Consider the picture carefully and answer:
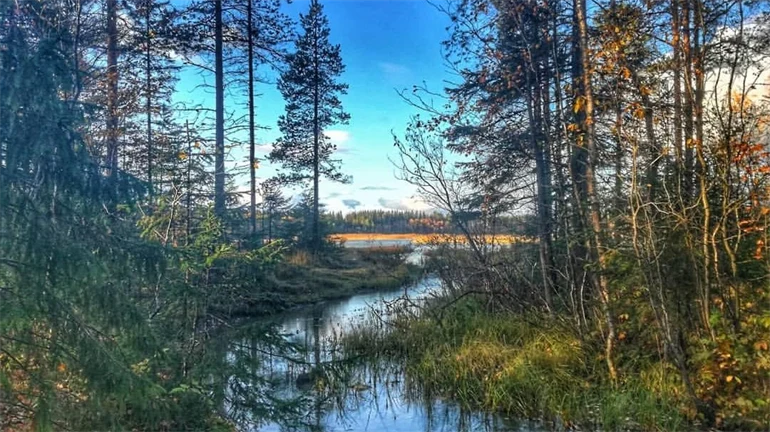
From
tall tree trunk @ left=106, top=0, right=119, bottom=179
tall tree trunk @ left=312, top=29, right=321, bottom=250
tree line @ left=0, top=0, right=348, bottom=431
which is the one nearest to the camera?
tree line @ left=0, top=0, right=348, bottom=431

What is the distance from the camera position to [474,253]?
767 cm

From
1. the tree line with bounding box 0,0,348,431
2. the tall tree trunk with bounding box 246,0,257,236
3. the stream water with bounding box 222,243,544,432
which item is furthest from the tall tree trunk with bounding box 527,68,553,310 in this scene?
the tall tree trunk with bounding box 246,0,257,236

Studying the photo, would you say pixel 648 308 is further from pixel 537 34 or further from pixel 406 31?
pixel 406 31

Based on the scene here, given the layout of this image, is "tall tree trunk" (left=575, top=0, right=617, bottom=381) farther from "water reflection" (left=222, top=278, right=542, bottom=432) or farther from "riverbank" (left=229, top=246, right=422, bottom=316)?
"riverbank" (left=229, top=246, right=422, bottom=316)

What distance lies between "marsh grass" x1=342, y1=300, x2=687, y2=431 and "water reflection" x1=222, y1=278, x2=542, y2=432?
0.25 metres

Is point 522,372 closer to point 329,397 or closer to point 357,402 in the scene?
point 357,402

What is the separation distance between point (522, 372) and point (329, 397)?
2.13m

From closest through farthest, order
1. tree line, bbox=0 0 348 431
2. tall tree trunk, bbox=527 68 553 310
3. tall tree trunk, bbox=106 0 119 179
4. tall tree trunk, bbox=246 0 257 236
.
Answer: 1. tree line, bbox=0 0 348 431
2. tall tree trunk, bbox=527 68 553 310
3. tall tree trunk, bbox=106 0 119 179
4. tall tree trunk, bbox=246 0 257 236

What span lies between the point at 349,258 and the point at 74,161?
1785 cm

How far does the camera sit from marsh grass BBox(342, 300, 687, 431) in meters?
4.54

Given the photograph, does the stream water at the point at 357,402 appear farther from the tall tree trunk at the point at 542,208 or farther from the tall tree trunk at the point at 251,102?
the tall tree trunk at the point at 251,102

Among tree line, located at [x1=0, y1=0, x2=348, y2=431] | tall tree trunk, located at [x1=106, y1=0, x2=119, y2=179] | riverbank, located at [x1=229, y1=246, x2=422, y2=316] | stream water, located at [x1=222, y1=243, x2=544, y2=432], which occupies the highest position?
tall tree trunk, located at [x1=106, y1=0, x2=119, y2=179]

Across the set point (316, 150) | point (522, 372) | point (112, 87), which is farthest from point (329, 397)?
point (316, 150)

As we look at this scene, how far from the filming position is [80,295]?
2.80 metres
